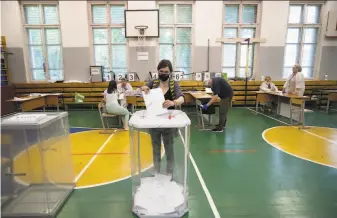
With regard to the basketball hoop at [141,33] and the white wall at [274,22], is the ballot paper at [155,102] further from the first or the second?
the white wall at [274,22]

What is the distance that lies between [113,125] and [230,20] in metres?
6.40

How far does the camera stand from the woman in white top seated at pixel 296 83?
20.3 ft

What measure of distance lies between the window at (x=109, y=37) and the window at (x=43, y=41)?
4.75 ft

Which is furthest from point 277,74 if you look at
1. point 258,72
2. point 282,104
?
point 282,104

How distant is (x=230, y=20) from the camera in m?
8.98

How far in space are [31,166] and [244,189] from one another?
2634 millimetres

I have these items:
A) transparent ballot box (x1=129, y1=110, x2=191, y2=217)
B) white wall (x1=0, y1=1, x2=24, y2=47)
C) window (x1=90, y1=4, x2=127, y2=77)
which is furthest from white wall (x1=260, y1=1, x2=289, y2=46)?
white wall (x1=0, y1=1, x2=24, y2=47)

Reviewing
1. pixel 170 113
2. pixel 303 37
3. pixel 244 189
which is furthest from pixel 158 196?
pixel 303 37

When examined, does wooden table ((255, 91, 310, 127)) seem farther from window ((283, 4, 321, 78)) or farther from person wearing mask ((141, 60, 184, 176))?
person wearing mask ((141, 60, 184, 176))

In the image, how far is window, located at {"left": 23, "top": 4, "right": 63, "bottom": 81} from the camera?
8.71m

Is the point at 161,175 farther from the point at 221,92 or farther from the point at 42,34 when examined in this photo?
the point at 42,34

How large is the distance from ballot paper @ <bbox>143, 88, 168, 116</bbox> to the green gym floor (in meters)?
1.16

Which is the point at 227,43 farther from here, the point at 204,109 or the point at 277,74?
the point at 204,109

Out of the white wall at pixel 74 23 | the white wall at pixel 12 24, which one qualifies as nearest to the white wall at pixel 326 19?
the white wall at pixel 74 23
